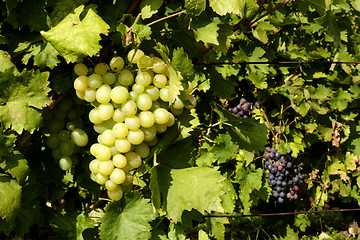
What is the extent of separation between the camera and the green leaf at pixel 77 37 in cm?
81

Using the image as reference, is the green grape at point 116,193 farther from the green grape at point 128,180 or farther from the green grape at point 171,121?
the green grape at point 171,121

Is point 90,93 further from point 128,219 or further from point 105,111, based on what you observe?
point 128,219

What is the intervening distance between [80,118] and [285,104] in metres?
2.05

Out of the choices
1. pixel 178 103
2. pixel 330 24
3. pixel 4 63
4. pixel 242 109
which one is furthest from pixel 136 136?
pixel 242 109

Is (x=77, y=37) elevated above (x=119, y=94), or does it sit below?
→ above

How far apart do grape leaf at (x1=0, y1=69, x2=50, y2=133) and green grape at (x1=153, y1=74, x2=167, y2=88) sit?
27cm

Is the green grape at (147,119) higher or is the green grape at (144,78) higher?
the green grape at (144,78)

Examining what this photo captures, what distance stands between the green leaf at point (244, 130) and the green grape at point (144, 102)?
290 millimetres

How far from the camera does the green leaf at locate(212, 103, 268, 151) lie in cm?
116

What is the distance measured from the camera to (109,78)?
93cm

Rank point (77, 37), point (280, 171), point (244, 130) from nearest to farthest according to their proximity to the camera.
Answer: point (77, 37), point (244, 130), point (280, 171)

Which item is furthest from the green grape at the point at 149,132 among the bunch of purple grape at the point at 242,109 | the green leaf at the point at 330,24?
the bunch of purple grape at the point at 242,109

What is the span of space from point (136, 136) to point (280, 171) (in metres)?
1.90

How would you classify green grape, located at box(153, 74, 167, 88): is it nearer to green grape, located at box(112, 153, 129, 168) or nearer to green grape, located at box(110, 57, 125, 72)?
green grape, located at box(110, 57, 125, 72)
